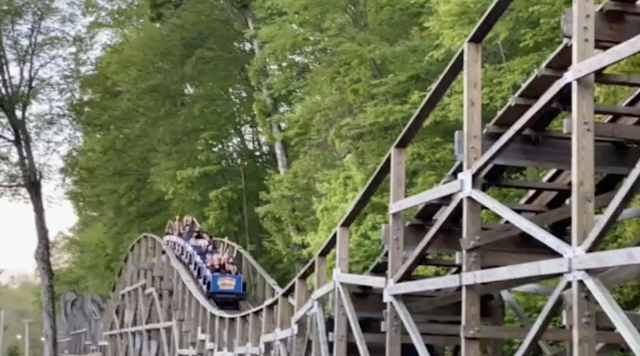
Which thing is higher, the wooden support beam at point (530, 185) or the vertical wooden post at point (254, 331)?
the wooden support beam at point (530, 185)

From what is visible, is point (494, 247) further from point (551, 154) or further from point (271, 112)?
point (271, 112)

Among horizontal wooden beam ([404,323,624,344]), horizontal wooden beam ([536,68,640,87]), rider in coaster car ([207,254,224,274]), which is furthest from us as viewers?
rider in coaster car ([207,254,224,274])

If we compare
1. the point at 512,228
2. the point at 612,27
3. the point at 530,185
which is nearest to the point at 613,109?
the point at 612,27

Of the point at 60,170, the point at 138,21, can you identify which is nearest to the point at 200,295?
the point at 60,170

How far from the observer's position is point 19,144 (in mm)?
23859

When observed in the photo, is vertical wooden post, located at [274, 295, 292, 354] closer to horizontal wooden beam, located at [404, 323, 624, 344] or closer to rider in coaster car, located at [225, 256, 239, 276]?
horizontal wooden beam, located at [404, 323, 624, 344]

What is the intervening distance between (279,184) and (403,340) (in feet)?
33.0

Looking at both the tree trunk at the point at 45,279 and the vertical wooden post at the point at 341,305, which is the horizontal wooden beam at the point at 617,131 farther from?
the tree trunk at the point at 45,279

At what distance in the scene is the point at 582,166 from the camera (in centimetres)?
617

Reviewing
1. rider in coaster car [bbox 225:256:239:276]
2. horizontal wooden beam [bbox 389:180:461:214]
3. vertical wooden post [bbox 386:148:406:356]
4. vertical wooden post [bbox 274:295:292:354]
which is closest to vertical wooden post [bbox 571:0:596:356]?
horizontal wooden beam [bbox 389:180:461:214]

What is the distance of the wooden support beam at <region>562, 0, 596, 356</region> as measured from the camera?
6059 millimetres

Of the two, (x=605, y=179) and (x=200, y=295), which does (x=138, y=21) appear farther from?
(x=605, y=179)

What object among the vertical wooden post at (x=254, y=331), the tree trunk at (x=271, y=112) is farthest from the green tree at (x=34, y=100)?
the vertical wooden post at (x=254, y=331)

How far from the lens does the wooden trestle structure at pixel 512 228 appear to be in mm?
6137
